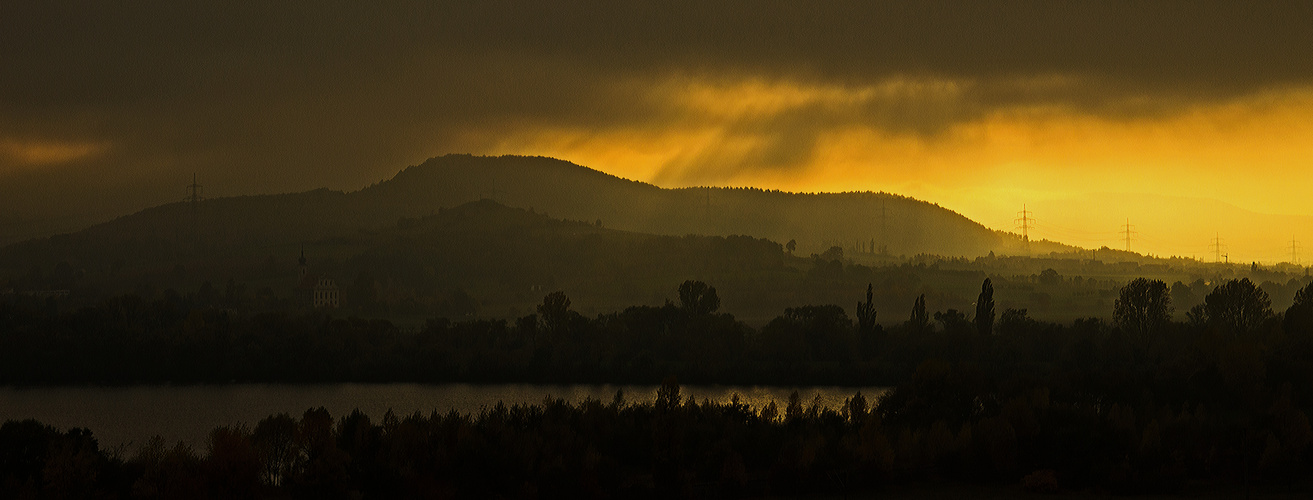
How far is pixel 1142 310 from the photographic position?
12925cm

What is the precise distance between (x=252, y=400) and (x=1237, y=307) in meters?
92.2

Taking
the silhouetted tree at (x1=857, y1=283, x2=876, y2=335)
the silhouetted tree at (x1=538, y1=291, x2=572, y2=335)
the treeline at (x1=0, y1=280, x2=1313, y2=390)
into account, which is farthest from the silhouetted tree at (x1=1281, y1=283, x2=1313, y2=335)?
the silhouetted tree at (x1=538, y1=291, x2=572, y2=335)

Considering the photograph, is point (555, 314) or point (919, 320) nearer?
point (919, 320)

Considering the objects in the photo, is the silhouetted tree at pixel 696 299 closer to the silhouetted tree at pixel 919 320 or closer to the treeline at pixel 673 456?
the silhouetted tree at pixel 919 320

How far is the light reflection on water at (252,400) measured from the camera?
8469 centimetres

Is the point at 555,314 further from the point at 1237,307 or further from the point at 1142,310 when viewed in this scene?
the point at 1237,307

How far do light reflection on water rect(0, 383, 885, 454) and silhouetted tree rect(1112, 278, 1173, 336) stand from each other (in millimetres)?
32695

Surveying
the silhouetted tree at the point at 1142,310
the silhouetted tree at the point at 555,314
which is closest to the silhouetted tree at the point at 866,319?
the silhouetted tree at the point at 1142,310

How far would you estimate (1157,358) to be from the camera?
10694cm

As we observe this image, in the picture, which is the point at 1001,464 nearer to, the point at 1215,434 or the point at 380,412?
the point at 1215,434

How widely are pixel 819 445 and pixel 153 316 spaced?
110245mm

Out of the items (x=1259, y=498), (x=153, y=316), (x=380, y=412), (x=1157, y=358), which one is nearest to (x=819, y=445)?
(x=1259, y=498)

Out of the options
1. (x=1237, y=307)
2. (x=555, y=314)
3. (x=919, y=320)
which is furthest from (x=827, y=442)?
(x=1237, y=307)

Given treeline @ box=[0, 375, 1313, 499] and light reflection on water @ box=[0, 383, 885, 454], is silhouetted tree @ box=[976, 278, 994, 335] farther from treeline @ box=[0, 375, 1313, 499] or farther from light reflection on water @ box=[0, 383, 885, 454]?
treeline @ box=[0, 375, 1313, 499]
